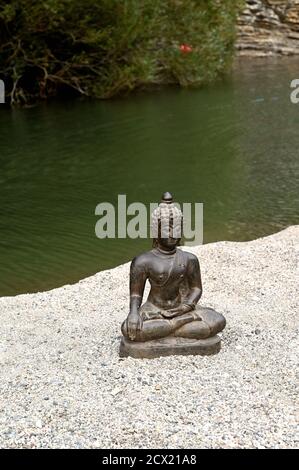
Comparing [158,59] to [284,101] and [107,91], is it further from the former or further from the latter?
[284,101]

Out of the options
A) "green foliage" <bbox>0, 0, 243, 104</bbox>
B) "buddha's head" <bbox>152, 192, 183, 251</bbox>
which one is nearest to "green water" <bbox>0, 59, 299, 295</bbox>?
"green foliage" <bbox>0, 0, 243, 104</bbox>

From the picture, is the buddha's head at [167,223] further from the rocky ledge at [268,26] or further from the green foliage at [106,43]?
the rocky ledge at [268,26]

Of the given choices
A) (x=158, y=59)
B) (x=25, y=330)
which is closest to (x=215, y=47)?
(x=158, y=59)

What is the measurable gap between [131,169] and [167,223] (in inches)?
339

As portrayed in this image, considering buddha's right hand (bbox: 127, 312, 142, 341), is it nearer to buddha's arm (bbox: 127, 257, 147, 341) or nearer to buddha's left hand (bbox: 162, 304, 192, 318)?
buddha's arm (bbox: 127, 257, 147, 341)

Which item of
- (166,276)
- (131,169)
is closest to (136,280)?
(166,276)

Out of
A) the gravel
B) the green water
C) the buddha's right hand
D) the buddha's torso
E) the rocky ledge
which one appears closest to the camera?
the gravel

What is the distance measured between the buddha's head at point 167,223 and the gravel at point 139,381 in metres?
0.90

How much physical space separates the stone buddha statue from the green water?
3.15m

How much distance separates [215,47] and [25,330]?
17219 mm

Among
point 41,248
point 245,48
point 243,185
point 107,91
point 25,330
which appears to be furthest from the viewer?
point 245,48

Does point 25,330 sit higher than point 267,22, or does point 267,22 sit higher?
point 25,330

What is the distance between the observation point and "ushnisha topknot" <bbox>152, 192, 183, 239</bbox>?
5613mm

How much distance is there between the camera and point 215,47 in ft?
73.1
